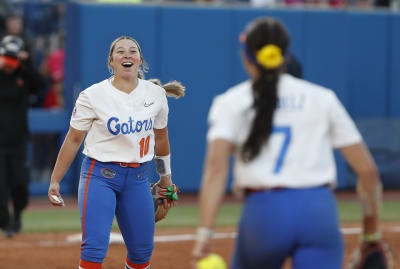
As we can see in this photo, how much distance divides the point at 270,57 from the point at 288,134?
384 millimetres

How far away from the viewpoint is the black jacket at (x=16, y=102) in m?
10.3

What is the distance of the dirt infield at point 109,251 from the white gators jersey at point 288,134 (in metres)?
4.43

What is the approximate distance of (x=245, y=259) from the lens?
3.95 m

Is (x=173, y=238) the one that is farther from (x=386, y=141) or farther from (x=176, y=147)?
(x=386, y=141)

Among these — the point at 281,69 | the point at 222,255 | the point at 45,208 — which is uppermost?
the point at 281,69

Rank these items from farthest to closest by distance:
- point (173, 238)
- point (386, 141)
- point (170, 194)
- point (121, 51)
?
point (386, 141), point (173, 238), point (170, 194), point (121, 51)

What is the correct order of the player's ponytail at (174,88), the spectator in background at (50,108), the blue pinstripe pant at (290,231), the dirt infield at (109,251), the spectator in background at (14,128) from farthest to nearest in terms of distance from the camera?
the spectator in background at (50,108) → the spectator in background at (14,128) → the dirt infield at (109,251) → the player's ponytail at (174,88) → the blue pinstripe pant at (290,231)

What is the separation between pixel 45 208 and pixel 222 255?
207 inches

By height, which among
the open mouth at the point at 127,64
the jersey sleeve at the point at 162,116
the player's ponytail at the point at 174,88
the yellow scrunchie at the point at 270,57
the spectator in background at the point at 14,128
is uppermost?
the yellow scrunchie at the point at 270,57

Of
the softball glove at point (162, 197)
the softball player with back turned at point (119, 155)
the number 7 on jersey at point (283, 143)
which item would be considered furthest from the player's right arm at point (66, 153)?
the number 7 on jersey at point (283, 143)

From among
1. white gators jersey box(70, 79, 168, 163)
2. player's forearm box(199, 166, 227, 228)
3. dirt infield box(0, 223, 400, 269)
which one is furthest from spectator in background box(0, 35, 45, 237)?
player's forearm box(199, 166, 227, 228)

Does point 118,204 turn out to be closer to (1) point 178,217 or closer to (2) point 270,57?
(2) point 270,57

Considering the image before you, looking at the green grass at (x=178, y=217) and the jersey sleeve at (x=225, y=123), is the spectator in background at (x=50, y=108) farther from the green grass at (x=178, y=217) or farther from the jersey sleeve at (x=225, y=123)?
the jersey sleeve at (x=225, y=123)

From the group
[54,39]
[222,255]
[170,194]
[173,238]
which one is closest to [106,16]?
[54,39]
